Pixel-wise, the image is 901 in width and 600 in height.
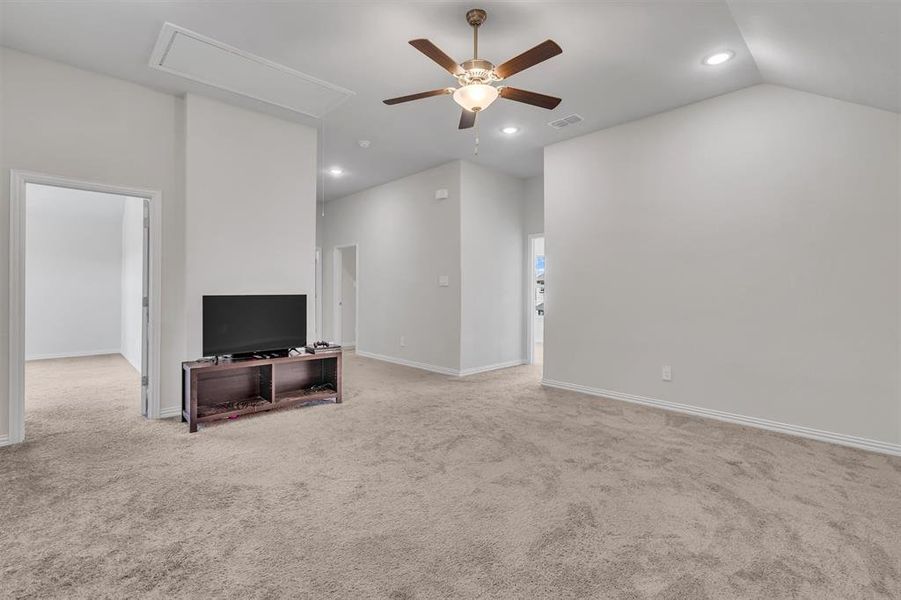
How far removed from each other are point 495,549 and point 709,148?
378cm

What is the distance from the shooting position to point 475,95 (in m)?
2.55

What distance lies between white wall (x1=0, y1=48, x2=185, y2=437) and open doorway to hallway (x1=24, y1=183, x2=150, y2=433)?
2497 millimetres

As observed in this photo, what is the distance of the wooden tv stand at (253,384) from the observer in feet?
11.2

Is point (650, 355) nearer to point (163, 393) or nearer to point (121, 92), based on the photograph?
point (163, 393)

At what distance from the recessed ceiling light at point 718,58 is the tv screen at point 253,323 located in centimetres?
392

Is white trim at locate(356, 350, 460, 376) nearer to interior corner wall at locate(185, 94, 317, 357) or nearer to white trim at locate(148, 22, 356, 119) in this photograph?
interior corner wall at locate(185, 94, 317, 357)

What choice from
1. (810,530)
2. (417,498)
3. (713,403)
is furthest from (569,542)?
(713,403)

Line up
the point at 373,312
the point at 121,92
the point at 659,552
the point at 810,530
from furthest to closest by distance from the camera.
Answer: the point at 373,312 → the point at 121,92 → the point at 810,530 → the point at 659,552

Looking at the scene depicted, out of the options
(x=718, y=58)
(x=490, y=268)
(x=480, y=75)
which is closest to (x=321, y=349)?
(x=490, y=268)

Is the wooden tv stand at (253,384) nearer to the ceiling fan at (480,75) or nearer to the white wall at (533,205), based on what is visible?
the ceiling fan at (480,75)

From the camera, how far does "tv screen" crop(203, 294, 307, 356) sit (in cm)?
356

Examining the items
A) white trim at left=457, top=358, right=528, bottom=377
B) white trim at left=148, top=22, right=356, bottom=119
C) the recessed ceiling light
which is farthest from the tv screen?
the recessed ceiling light

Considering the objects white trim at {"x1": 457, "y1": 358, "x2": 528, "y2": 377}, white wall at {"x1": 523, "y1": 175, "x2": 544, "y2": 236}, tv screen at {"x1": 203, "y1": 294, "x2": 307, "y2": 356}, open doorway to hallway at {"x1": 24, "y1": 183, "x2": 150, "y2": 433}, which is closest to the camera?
tv screen at {"x1": 203, "y1": 294, "x2": 307, "y2": 356}

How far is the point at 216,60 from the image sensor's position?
313cm
